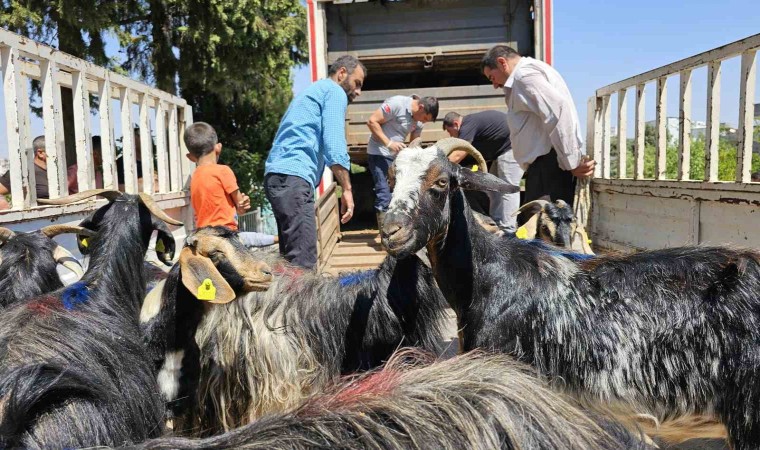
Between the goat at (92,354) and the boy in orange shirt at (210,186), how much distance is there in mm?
1222

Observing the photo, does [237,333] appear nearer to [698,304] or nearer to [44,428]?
[44,428]

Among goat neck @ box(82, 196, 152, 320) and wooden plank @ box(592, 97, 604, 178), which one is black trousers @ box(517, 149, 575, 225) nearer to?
wooden plank @ box(592, 97, 604, 178)

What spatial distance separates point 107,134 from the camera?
5.83 meters

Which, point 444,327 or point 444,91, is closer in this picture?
point 444,327

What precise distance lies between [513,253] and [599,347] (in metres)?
0.62

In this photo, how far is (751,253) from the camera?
9.14 ft

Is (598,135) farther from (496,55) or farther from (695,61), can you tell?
(496,55)

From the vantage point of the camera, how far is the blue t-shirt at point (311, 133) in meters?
4.77

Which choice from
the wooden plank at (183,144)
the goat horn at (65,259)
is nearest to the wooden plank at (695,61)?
the goat horn at (65,259)

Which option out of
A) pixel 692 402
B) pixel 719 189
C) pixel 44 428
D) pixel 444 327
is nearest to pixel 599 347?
pixel 692 402

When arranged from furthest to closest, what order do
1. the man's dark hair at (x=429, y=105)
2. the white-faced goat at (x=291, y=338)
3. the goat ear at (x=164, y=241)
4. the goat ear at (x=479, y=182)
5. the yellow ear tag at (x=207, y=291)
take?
the man's dark hair at (x=429, y=105), the goat ear at (x=164, y=241), the white-faced goat at (x=291, y=338), the goat ear at (x=479, y=182), the yellow ear tag at (x=207, y=291)

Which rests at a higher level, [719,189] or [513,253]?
[719,189]

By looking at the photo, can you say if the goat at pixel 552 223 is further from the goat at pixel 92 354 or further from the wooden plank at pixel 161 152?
the wooden plank at pixel 161 152

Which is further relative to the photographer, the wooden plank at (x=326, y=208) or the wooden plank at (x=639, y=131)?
the wooden plank at (x=326, y=208)
